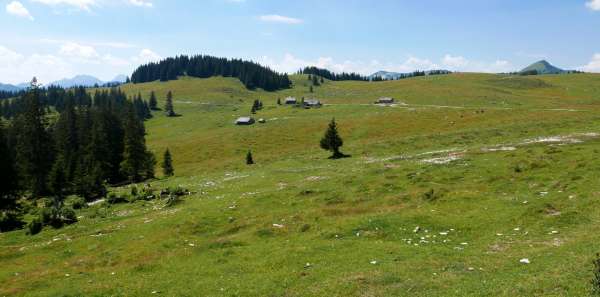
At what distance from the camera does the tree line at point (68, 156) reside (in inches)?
2114

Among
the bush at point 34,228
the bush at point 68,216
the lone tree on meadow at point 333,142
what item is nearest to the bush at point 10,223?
the bush at point 34,228

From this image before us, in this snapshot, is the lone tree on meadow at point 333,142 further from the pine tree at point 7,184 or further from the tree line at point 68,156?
the pine tree at point 7,184

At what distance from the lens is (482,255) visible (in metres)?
19.3

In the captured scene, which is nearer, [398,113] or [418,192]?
[418,192]

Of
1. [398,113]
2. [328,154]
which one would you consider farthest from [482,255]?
[398,113]

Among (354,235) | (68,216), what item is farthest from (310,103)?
(354,235)

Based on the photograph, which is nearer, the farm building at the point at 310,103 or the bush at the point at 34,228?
the bush at the point at 34,228

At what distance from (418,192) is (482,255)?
46.0 ft

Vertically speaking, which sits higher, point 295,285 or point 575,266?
point 575,266

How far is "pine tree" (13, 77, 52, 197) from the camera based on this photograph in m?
63.6

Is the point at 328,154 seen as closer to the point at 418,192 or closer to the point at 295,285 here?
the point at 418,192

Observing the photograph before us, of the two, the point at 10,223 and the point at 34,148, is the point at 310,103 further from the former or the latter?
the point at 10,223

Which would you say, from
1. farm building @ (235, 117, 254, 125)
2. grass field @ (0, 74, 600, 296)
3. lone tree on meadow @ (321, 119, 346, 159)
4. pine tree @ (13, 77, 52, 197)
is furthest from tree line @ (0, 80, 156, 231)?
farm building @ (235, 117, 254, 125)

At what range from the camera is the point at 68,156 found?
249 feet
